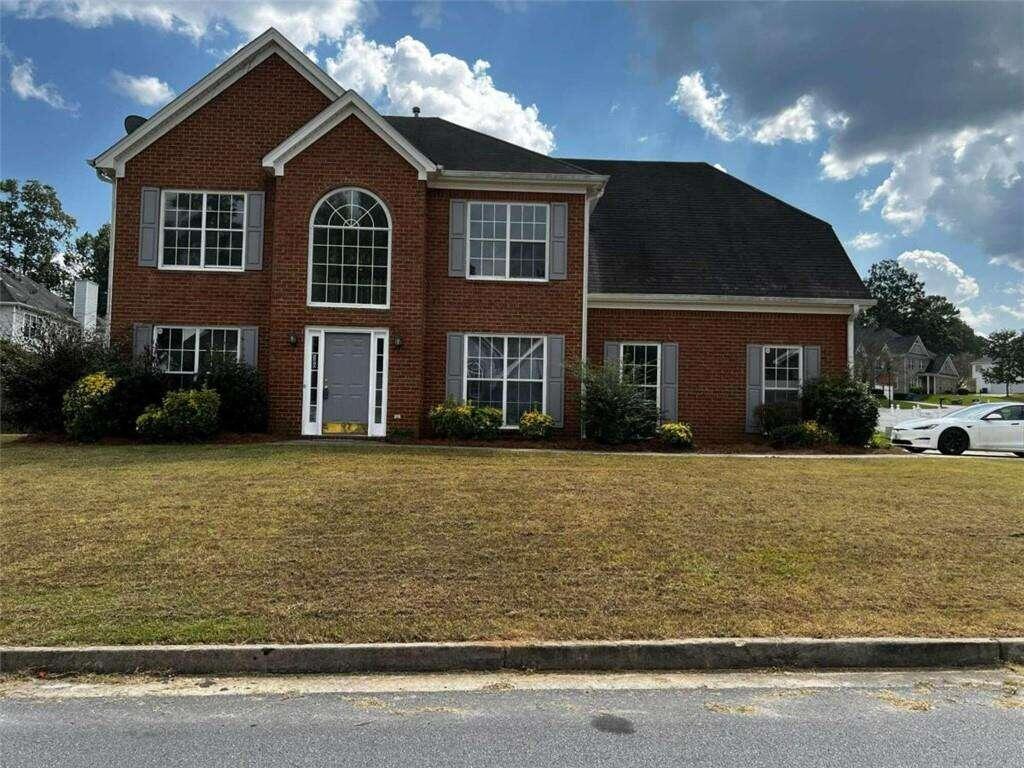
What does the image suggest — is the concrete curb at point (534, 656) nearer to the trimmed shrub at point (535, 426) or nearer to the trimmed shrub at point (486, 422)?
the trimmed shrub at point (486, 422)

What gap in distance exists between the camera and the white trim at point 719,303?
50.2 ft

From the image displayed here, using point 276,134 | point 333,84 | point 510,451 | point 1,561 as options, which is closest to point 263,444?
point 510,451

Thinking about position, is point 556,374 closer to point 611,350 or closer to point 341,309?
point 611,350

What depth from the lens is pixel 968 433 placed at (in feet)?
51.3

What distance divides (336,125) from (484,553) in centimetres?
1083

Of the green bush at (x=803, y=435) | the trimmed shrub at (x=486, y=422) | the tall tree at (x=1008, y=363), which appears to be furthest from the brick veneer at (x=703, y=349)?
the tall tree at (x=1008, y=363)

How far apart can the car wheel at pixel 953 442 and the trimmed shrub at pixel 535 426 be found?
8972mm

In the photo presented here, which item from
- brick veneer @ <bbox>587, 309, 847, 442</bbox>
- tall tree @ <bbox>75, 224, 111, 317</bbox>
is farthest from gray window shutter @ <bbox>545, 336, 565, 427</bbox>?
tall tree @ <bbox>75, 224, 111, 317</bbox>

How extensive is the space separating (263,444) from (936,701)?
10.5m

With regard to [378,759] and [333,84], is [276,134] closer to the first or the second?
[333,84]

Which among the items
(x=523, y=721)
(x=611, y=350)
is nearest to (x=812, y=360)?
(x=611, y=350)

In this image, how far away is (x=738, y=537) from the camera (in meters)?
6.95

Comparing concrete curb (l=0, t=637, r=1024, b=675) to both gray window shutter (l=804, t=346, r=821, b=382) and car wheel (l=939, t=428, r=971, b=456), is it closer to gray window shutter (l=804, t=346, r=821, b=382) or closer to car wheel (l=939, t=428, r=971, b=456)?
gray window shutter (l=804, t=346, r=821, b=382)

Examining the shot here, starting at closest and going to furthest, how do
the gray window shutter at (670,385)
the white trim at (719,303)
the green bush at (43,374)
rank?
the green bush at (43,374) < the white trim at (719,303) < the gray window shutter at (670,385)
